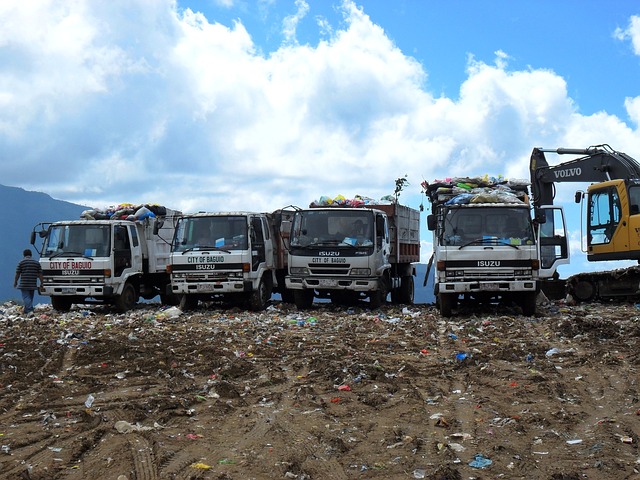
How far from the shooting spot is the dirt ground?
550cm

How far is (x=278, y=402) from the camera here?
7.50 metres

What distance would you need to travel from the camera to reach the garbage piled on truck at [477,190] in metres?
15.4

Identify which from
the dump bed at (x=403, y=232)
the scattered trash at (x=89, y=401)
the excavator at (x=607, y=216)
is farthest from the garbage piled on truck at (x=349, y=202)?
the scattered trash at (x=89, y=401)

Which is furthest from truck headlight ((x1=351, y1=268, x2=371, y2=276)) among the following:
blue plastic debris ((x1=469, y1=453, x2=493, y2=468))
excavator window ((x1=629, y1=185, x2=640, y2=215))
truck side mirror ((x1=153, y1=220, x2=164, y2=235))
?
blue plastic debris ((x1=469, y1=453, x2=493, y2=468))

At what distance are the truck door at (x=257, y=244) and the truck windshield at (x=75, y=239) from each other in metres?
3.69

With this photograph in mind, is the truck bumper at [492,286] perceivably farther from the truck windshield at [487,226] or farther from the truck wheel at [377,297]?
the truck wheel at [377,297]

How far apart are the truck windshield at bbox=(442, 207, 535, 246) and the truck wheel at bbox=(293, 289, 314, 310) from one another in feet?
14.3

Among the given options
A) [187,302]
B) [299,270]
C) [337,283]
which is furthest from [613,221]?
[187,302]

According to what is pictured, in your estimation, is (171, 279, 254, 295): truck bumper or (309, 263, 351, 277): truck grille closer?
(309, 263, 351, 277): truck grille

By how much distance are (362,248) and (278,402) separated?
9.52 m

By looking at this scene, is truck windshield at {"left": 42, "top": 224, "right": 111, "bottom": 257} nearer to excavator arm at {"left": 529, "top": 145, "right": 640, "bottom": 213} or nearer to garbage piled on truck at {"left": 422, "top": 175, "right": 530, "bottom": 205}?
garbage piled on truck at {"left": 422, "top": 175, "right": 530, "bottom": 205}

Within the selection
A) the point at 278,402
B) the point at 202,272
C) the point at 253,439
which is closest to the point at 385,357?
the point at 278,402

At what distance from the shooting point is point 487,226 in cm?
1502

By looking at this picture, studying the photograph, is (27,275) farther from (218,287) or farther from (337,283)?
(337,283)
